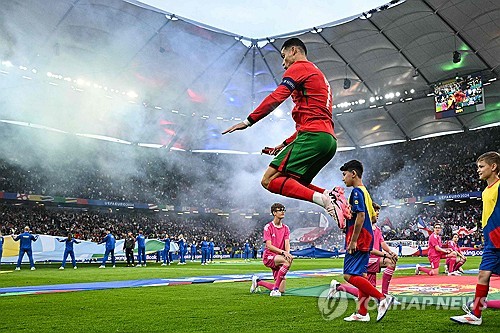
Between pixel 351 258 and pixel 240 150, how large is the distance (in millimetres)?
45335

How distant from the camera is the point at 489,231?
4949 millimetres

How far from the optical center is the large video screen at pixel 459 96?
32622mm

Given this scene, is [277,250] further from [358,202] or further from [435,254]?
[435,254]

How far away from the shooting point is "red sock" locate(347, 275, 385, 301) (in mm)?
4996

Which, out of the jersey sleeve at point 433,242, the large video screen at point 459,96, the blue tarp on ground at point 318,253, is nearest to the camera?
the jersey sleeve at point 433,242

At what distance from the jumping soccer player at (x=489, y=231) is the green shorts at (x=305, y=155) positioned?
5.73 feet

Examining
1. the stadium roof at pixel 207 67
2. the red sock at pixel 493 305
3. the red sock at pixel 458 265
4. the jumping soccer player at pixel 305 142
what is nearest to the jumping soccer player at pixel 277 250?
the red sock at pixel 493 305

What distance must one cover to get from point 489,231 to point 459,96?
104ft

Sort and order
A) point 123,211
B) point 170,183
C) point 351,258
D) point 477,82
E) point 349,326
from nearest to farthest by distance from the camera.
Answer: point 349,326, point 351,258, point 477,82, point 123,211, point 170,183

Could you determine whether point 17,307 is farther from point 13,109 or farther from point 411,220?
point 411,220

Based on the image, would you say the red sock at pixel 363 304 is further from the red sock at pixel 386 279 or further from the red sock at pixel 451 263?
the red sock at pixel 451 263

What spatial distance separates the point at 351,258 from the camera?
5262 mm

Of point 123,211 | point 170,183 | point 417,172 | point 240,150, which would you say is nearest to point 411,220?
point 417,172

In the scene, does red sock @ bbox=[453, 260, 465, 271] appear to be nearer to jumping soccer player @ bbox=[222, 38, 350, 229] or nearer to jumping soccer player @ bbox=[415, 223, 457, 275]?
jumping soccer player @ bbox=[415, 223, 457, 275]
